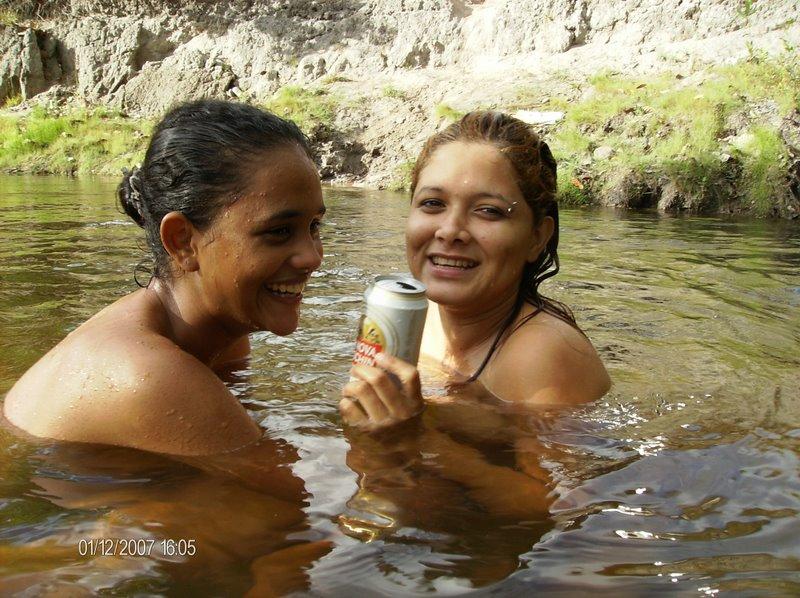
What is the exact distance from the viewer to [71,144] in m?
21.3

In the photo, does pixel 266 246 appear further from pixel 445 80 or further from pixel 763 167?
pixel 445 80

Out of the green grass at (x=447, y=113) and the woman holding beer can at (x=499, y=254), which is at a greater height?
the green grass at (x=447, y=113)

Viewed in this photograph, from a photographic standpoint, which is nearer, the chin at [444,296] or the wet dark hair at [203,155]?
the wet dark hair at [203,155]

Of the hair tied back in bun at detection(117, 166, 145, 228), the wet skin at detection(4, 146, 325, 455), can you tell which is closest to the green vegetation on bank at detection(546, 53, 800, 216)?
the wet skin at detection(4, 146, 325, 455)

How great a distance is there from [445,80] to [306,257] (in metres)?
18.0

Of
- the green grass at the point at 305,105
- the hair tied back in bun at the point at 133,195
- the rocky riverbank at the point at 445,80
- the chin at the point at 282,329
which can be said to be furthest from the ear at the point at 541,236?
the green grass at the point at 305,105

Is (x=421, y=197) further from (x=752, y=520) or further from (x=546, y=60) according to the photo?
(x=546, y=60)

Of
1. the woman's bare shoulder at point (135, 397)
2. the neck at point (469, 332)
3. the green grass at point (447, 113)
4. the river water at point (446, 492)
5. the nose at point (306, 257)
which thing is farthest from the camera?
the green grass at point (447, 113)

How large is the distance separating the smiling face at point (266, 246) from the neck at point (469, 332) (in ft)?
3.25

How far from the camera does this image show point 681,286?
20.4 ft

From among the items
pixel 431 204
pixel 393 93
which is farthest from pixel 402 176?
pixel 431 204

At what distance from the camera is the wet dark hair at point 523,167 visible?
3.41 m
